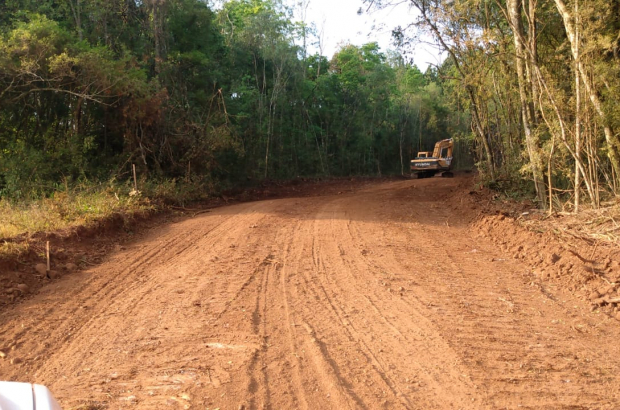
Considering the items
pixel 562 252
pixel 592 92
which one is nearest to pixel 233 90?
pixel 592 92

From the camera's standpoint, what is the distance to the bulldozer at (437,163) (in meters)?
29.8

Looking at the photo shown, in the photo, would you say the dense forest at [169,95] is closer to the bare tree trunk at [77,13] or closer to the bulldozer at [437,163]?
the bare tree trunk at [77,13]

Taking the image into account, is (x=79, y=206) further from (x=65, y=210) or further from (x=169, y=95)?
(x=169, y=95)

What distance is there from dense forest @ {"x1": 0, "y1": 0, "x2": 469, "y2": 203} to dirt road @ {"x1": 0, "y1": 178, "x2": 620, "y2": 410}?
9.11m

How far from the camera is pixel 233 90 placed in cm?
2623

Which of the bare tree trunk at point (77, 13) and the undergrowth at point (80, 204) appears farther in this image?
the bare tree trunk at point (77, 13)

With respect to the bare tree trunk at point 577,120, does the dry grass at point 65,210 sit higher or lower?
lower

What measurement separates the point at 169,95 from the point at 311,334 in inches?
681

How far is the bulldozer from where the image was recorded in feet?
97.9

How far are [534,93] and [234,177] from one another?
637 inches

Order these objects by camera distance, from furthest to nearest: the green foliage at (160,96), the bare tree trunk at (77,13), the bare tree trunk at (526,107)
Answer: the bare tree trunk at (77,13) < the green foliage at (160,96) < the bare tree trunk at (526,107)

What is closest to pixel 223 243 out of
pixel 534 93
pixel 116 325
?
pixel 116 325

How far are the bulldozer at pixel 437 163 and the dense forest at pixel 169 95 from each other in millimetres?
6798

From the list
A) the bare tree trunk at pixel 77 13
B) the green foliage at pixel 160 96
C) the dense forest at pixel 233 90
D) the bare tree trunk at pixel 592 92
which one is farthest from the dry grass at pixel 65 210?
the bare tree trunk at pixel 592 92
